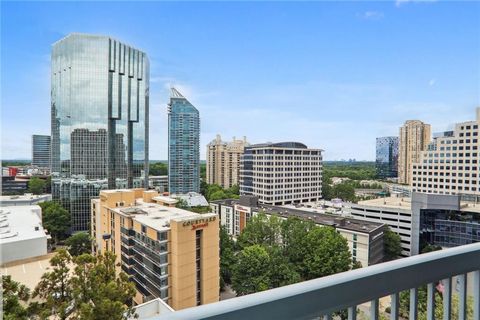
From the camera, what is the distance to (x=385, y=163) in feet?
70.2

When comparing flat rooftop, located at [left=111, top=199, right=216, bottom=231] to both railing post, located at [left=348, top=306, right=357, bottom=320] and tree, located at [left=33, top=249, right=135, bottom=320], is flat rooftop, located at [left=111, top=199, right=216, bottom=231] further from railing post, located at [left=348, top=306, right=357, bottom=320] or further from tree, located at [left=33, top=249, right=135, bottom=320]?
railing post, located at [left=348, top=306, right=357, bottom=320]

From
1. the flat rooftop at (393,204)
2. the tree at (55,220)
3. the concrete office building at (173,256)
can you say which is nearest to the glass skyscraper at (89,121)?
the tree at (55,220)

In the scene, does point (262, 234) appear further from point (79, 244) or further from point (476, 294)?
point (476, 294)

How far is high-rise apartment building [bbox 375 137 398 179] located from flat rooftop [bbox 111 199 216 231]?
1841 cm

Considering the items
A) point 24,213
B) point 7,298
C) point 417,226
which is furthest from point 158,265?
point 417,226

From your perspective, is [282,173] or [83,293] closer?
[83,293]

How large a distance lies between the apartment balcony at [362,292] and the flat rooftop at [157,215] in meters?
4.11

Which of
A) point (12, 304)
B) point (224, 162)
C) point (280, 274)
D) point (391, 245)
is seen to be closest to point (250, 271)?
point (280, 274)

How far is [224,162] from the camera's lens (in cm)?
1998

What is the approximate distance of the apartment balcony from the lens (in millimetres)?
294

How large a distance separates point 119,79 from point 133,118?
1.81 metres

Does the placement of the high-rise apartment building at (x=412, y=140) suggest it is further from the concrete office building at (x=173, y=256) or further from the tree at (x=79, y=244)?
the tree at (x=79, y=244)

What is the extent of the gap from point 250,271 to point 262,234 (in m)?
1.77

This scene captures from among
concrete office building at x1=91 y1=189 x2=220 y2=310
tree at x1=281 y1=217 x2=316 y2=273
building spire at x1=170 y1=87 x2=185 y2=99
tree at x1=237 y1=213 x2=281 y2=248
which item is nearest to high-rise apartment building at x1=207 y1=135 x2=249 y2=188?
building spire at x1=170 y1=87 x2=185 y2=99
